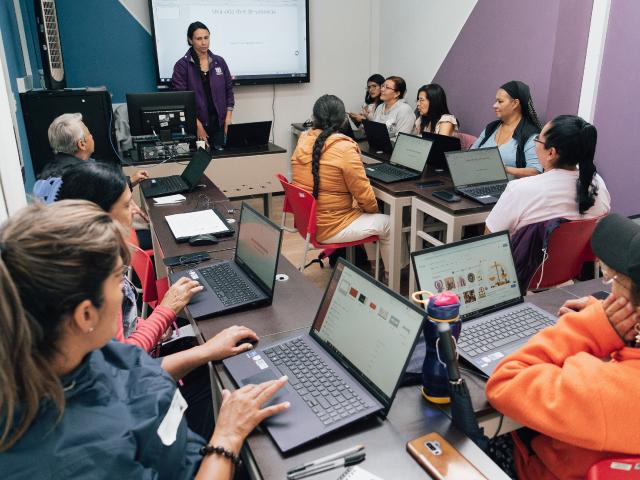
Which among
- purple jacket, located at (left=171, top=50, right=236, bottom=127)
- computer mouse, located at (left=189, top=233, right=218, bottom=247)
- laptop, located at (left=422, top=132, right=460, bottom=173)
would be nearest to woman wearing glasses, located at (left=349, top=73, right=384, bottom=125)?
purple jacket, located at (left=171, top=50, right=236, bottom=127)

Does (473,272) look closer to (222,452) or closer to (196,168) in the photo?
(222,452)

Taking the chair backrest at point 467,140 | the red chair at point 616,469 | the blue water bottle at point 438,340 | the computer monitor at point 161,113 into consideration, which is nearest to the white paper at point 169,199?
the computer monitor at point 161,113

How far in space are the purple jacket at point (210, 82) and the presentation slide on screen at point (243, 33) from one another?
31cm

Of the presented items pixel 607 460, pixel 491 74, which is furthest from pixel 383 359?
pixel 491 74

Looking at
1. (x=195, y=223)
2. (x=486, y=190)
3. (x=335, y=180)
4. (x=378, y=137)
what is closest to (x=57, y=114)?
(x=195, y=223)

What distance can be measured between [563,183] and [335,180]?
4.42ft

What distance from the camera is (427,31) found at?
509 cm

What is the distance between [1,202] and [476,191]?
2.34 meters

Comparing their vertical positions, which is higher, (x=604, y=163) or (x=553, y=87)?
(x=553, y=87)

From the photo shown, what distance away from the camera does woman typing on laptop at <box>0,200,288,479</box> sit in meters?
0.78

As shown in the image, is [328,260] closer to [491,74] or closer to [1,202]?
[491,74]

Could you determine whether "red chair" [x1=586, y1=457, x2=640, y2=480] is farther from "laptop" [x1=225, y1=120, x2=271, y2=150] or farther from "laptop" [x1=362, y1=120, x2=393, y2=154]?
"laptop" [x1=225, y1=120, x2=271, y2=150]

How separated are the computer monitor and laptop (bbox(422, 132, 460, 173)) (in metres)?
1.76

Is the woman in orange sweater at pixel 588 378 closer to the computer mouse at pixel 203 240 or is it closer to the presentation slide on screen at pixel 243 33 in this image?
the computer mouse at pixel 203 240
